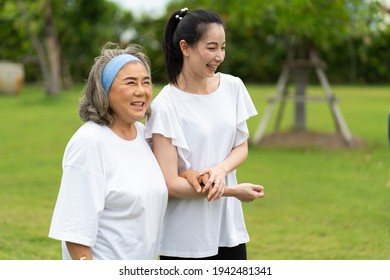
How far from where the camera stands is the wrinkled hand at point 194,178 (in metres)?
2.39

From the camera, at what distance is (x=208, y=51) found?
2.47 metres

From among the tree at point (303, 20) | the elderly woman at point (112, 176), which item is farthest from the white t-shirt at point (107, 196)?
the tree at point (303, 20)

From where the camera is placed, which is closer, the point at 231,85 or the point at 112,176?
the point at 112,176

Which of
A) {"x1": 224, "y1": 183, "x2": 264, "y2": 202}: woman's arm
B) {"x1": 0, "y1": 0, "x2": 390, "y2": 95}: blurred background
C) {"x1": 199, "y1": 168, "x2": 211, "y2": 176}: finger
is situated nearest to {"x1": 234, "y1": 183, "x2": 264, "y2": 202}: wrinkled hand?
{"x1": 224, "y1": 183, "x2": 264, "y2": 202}: woman's arm

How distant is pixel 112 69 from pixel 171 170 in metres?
0.39

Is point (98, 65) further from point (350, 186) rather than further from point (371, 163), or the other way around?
point (371, 163)

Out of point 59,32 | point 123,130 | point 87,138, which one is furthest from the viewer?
point 59,32

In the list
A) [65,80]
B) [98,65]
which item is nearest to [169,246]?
[98,65]

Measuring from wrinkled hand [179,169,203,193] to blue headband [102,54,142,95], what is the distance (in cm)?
39

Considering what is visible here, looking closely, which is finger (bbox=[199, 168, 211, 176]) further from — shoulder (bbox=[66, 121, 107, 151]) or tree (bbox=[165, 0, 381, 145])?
tree (bbox=[165, 0, 381, 145])

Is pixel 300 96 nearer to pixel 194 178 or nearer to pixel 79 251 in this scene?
pixel 194 178

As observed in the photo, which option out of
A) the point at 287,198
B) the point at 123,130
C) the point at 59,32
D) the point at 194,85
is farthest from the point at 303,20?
the point at 59,32

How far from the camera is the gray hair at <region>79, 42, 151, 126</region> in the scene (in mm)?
2268

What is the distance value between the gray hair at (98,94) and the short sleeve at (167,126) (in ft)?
0.51
